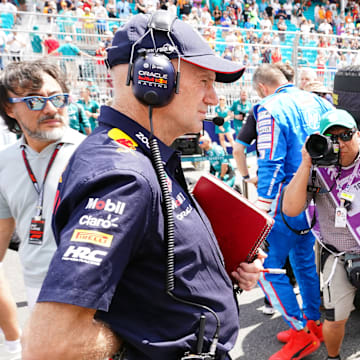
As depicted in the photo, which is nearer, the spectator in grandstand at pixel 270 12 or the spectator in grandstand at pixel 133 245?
the spectator in grandstand at pixel 133 245

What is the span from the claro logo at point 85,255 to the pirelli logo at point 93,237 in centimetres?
2

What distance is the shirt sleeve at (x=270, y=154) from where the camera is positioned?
3031 millimetres

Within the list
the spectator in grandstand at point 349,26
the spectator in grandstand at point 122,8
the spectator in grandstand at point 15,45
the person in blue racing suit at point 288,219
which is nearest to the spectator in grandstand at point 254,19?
the spectator in grandstand at point 349,26

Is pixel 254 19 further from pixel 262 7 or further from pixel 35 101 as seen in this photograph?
pixel 35 101

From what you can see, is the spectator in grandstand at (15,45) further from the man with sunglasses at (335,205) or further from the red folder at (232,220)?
the red folder at (232,220)

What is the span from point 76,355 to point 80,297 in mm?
162

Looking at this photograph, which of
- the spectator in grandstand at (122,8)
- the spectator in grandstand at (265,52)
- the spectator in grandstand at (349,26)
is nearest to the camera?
→ the spectator in grandstand at (265,52)

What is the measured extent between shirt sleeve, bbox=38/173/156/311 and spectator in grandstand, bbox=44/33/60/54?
29.0 ft

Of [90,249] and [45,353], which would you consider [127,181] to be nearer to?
[90,249]

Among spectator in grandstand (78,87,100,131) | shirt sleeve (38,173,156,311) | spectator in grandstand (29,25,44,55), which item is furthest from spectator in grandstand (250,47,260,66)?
shirt sleeve (38,173,156,311)

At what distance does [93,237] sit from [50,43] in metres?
8.97

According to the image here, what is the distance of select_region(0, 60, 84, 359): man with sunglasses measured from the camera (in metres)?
2.07

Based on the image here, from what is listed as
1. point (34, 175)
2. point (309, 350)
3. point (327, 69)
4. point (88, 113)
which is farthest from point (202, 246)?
point (327, 69)

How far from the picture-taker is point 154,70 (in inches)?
45.9
